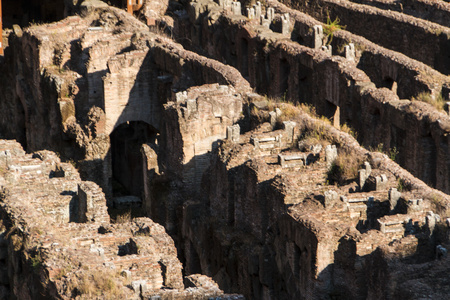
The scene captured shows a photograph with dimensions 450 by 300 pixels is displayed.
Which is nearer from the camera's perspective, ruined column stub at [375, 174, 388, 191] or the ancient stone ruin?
the ancient stone ruin

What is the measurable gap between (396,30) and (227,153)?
12.7 metres

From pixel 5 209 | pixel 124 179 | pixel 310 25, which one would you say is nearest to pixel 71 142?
pixel 124 179

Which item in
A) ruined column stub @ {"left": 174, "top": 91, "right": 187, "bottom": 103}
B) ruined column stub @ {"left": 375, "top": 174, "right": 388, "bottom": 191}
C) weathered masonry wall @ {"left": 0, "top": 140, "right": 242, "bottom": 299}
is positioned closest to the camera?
weathered masonry wall @ {"left": 0, "top": 140, "right": 242, "bottom": 299}

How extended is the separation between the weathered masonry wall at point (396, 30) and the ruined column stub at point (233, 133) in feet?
32.1

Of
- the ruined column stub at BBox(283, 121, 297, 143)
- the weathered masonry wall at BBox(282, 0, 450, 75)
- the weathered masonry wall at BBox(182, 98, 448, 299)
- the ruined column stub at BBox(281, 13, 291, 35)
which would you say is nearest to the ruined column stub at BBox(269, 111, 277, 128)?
the weathered masonry wall at BBox(182, 98, 448, 299)

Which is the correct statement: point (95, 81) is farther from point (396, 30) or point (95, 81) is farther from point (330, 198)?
point (330, 198)

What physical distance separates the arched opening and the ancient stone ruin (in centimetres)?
7

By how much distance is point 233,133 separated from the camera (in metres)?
30.2

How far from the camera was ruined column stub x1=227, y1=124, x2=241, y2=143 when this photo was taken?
30.2 m

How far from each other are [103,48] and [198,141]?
720 cm

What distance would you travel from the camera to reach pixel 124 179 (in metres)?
38.2

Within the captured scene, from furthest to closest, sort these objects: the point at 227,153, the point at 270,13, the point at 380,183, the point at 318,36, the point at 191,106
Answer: the point at 270,13
the point at 318,36
the point at 191,106
the point at 227,153
the point at 380,183

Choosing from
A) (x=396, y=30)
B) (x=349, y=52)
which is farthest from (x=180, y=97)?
(x=396, y=30)

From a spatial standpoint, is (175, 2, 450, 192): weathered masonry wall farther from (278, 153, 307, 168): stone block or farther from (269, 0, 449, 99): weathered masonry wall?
(278, 153, 307, 168): stone block
